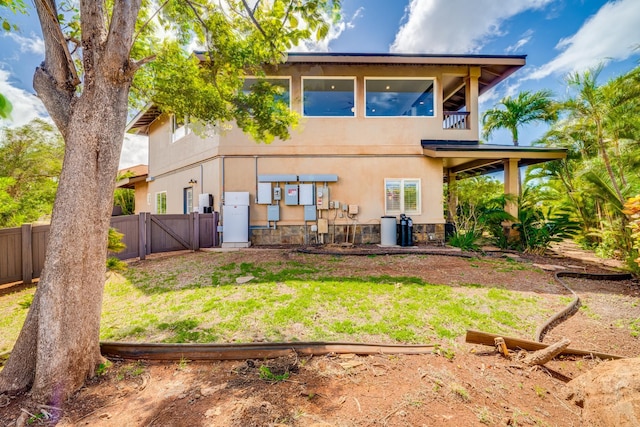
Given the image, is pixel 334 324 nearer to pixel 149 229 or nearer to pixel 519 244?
pixel 149 229

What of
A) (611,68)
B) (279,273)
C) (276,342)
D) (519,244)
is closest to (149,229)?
(279,273)

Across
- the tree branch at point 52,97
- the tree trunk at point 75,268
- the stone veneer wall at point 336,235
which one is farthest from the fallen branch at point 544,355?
the stone veneer wall at point 336,235

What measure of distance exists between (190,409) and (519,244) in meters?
10.2

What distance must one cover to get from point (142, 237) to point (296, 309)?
21.3 feet

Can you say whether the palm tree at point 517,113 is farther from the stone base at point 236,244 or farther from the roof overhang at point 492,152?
the stone base at point 236,244

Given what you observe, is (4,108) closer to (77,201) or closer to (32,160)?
(77,201)

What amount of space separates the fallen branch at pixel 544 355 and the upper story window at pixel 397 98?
28.6 ft

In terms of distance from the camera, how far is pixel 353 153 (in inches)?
379

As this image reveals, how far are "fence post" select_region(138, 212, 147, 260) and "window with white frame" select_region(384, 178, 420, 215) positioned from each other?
8.11 meters

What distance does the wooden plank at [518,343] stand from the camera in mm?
2959

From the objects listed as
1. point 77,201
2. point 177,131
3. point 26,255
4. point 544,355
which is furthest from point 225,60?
point 177,131

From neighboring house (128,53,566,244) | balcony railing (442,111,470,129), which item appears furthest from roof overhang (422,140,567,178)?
balcony railing (442,111,470,129)

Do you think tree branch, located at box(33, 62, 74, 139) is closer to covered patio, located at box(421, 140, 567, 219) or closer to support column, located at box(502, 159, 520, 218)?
covered patio, located at box(421, 140, 567, 219)

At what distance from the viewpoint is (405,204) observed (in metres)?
9.70
